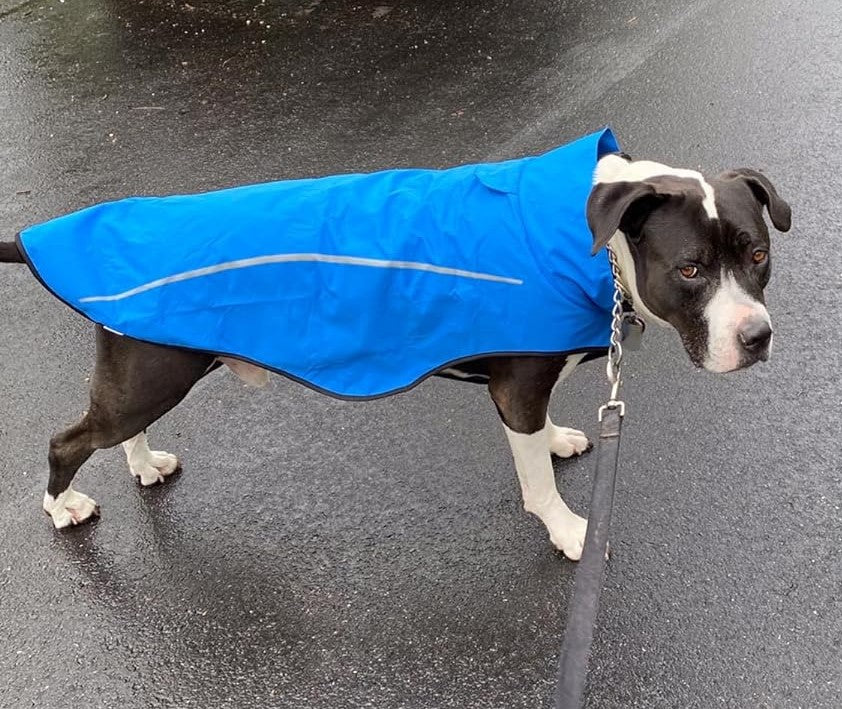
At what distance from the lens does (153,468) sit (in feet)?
12.6

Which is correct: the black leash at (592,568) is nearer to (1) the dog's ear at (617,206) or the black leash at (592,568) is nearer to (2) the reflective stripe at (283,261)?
(1) the dog's ear at (617,206)

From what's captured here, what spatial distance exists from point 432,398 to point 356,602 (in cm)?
116

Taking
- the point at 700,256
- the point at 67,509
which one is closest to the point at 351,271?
the point at 700,256

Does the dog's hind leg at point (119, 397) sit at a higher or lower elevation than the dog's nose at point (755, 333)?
lower

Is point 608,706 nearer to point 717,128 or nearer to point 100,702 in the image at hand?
point 100,702

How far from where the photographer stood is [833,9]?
276 inches

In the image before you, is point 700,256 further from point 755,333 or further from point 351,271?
point 351,271

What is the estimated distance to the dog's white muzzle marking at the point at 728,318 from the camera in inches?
101

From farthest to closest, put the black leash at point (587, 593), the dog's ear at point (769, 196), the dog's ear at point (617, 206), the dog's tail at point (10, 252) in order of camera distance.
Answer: the dog's tail at point (10, 252), the dog's ear at point (769, 196), the dog's ear at point (617, 206), the black leash at point (587, 593)

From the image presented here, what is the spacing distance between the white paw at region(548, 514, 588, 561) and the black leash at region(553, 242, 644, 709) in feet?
3.31

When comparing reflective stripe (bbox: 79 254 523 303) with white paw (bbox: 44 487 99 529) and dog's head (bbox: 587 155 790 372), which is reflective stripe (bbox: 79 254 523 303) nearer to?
dog's head (bbox: 587 155 790 372)

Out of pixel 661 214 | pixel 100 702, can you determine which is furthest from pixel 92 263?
Answer: pixel 661 214

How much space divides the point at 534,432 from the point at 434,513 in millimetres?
692

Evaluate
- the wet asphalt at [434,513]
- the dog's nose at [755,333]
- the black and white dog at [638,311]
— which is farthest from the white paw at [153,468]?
the dog's nose at [755,333]
